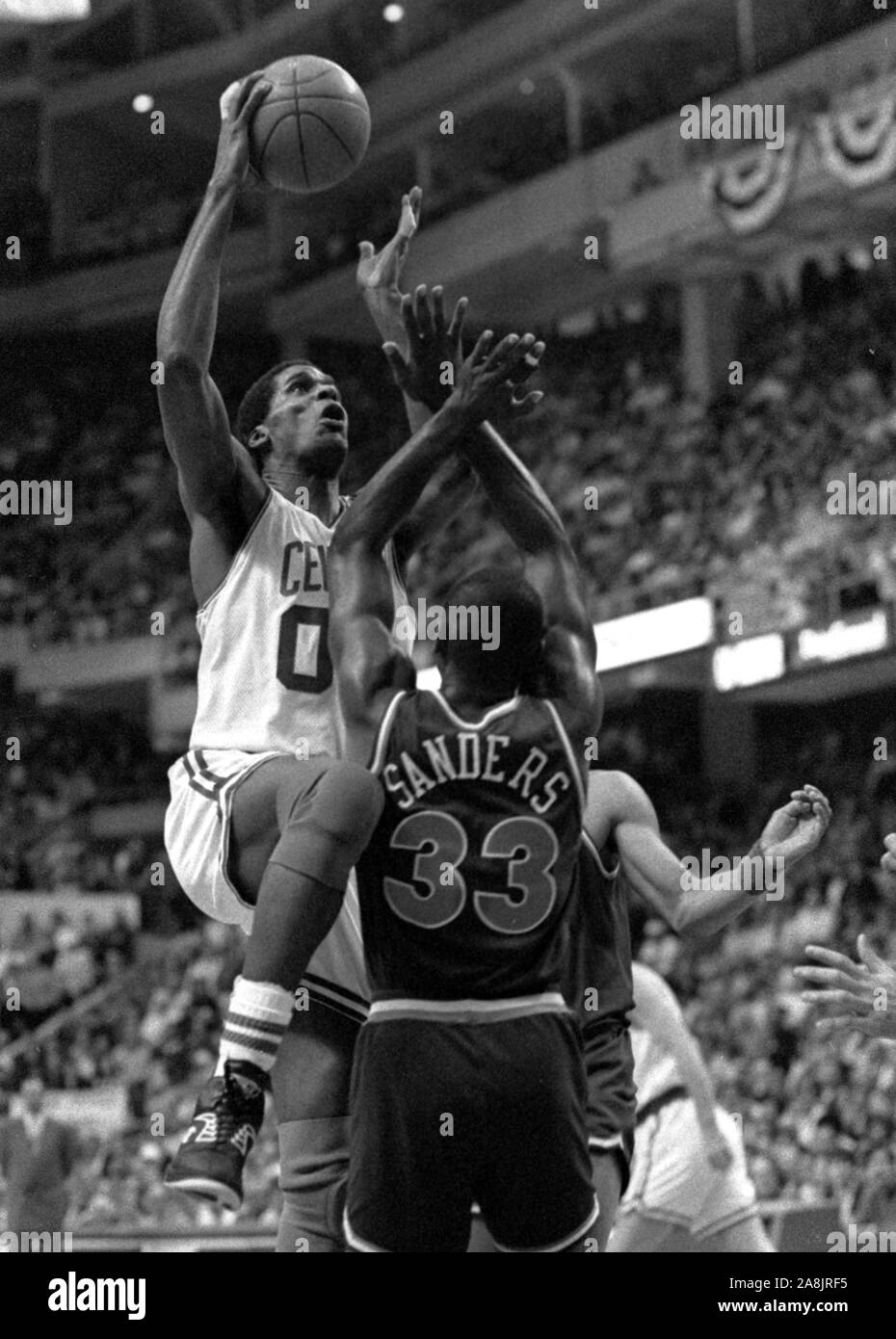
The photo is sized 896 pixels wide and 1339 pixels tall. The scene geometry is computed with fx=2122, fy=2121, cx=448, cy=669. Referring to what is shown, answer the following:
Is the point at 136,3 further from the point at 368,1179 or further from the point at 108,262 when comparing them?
the point at 368,1179

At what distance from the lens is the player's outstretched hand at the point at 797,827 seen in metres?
4.71

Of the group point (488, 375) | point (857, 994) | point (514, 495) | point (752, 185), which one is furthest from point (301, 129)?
point (752, 185)

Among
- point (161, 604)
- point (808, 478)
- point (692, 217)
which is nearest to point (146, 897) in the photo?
point (161, 604)

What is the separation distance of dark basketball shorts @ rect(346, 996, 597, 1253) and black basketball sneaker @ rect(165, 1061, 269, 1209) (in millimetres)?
208

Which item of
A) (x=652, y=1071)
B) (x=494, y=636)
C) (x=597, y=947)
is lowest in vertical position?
(x=652, y=1071)

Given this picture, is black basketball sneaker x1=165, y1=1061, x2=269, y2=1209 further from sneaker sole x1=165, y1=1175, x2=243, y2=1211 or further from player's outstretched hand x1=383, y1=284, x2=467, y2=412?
player's outstretched hand x1=383, y1=284, x2=467, y2=412

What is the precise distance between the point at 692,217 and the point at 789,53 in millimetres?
1697

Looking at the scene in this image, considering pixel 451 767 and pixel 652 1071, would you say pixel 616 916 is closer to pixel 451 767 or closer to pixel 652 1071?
pixel 451 767

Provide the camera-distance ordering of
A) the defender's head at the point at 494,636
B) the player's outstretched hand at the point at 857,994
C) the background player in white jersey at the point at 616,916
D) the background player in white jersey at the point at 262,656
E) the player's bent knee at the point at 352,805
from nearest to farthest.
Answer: the player's bent knee at the point at 352,805, the defender's head at the point at 494,636, the player's outstretched hand at the point at 857,994, the background player in white jersey at the point at 262,656, the background player in white jersey at the point at 616,916

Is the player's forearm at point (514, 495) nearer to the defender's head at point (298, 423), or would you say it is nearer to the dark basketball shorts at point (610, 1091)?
the defender's head at point (298, 423)

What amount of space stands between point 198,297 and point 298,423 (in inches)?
21.0

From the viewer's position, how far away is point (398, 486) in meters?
4.40

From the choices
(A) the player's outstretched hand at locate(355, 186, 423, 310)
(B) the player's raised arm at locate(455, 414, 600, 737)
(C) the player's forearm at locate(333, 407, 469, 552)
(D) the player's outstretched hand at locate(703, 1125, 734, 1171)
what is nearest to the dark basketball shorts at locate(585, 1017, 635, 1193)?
(B) the player's raised arm at locate(455, 414, 600, 737)

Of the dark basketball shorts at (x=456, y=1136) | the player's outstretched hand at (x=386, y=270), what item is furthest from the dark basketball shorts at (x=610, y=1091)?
the player's outstretched hand at (x=386, y=270)
